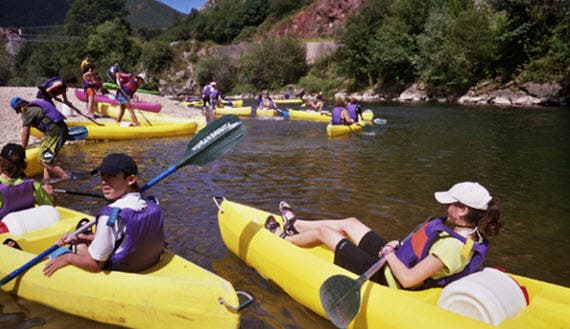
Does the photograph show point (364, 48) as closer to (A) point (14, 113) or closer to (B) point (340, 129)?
(B) point (340, 129)

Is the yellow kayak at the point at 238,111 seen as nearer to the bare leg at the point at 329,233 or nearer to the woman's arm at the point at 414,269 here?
the bare leg at the point at 329,233

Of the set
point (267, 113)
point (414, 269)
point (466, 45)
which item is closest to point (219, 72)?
→ point (466, 45)

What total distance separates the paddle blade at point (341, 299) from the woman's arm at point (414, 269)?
0.34m

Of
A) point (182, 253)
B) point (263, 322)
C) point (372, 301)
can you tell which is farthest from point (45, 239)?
point (372, 301)

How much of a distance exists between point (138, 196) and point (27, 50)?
9273 centimetres

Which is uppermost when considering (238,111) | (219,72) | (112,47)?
(112,47)

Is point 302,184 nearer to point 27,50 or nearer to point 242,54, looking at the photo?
point 242,54

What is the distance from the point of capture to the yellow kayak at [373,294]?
2432 millimetres

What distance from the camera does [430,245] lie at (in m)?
2.70

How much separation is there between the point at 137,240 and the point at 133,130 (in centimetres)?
830

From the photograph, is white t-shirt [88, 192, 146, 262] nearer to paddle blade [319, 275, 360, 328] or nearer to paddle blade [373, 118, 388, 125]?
paddle blade [319, 275, 360, 328]

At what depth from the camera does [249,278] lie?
146 inches

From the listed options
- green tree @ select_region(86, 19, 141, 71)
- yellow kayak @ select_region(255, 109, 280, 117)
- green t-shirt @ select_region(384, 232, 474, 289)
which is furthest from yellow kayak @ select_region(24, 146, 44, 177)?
green tree @ select_region(86, 19, 141, 71)

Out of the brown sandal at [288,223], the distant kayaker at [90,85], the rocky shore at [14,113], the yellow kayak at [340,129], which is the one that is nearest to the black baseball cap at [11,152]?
the brown sandal at [288,223]
